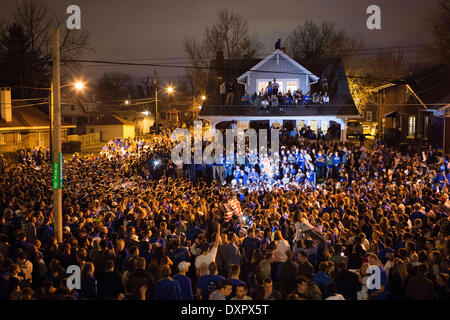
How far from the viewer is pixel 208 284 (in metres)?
6.29

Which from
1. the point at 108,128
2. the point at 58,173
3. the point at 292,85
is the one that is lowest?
the point at 58,173

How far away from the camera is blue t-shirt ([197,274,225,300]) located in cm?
624

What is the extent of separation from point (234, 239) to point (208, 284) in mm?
1801

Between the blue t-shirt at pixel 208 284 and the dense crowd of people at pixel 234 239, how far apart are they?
0.02 meters

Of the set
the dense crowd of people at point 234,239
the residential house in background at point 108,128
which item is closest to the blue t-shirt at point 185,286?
the dense crowd of people at point 234,239

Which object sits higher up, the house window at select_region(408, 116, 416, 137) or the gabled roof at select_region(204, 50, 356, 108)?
the gabled roof at select_region(204, 50, 356, 108)

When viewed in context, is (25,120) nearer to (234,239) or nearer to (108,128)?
(108,128)

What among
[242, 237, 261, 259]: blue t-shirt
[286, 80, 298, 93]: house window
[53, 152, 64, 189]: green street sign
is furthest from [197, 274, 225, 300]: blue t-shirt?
[286, 80, 298, 93]: house window

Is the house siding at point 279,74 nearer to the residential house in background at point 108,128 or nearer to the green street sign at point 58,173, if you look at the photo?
the green street sign at point 58,173

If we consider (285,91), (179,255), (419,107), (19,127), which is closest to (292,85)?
(285,91)

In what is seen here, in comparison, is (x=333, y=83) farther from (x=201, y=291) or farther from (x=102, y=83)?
(x=102, y=83)

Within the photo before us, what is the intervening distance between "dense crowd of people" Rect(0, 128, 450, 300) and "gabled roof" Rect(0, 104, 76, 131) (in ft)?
47.2

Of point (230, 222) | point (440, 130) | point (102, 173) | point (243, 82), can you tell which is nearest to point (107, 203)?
point (230, 222)

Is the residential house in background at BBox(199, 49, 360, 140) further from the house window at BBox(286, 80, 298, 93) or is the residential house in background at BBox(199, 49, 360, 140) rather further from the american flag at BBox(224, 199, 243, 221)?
the american flag at BBox(224, 199, 243, 221)
